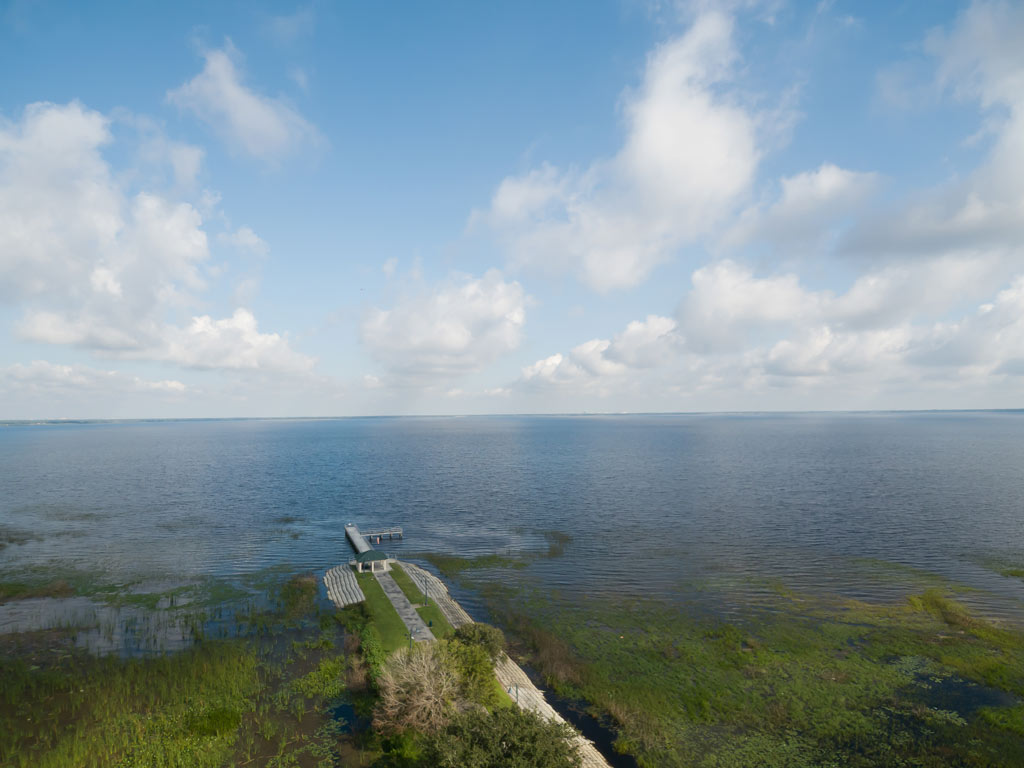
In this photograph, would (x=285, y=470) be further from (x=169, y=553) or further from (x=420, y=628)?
(x=420, y=628)

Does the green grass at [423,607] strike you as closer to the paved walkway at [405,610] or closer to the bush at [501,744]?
the paved walkway at [405,610]

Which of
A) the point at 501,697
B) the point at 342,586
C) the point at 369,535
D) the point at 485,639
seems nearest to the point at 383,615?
the point at 342,586

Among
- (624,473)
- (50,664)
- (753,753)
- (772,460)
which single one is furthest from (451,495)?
(772,460)

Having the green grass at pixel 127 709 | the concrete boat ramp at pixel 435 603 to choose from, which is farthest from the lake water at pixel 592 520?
the green grass at pixel 127 709

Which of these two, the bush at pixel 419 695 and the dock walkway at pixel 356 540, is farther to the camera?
the dock walkway at pixel 356 540

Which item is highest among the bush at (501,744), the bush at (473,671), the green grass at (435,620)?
the bush at (501,744)
